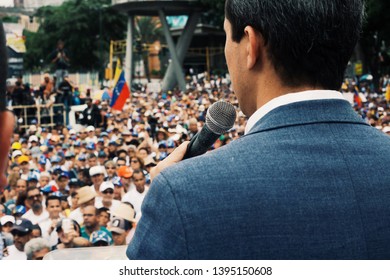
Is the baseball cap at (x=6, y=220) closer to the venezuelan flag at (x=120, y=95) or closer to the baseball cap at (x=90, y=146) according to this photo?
the baseball cap at (x=90, y=146)

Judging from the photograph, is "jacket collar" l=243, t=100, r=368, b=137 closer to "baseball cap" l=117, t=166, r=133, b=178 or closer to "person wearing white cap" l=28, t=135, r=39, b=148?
"baseball cap" l=117, t=166, r=133, b=178

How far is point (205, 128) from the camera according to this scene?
1.81m

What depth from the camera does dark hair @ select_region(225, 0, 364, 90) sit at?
1.40 metres

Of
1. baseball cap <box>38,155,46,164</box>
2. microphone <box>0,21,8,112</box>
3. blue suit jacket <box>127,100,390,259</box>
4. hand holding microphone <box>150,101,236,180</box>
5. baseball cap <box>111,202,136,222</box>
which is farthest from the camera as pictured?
baseball cap <box>38,155,46,164</box>

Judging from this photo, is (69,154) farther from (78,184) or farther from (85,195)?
(85,195)

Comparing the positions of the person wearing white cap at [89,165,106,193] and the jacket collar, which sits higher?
the jacket collar

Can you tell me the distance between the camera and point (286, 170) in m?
1.33

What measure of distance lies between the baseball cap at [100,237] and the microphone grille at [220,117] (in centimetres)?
429

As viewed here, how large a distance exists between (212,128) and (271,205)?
1.82 feet

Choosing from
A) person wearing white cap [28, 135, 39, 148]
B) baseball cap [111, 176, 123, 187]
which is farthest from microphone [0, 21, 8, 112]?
person wearing white cap [28, 135, 39, 148]

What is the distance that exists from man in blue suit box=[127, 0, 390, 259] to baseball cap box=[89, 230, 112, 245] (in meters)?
4.72

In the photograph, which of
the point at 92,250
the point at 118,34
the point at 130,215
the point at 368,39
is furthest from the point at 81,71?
the point at 92,250

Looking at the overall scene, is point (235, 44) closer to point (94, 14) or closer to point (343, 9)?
point (343, 9)

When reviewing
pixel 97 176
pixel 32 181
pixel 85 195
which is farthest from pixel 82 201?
pixel 32 181
